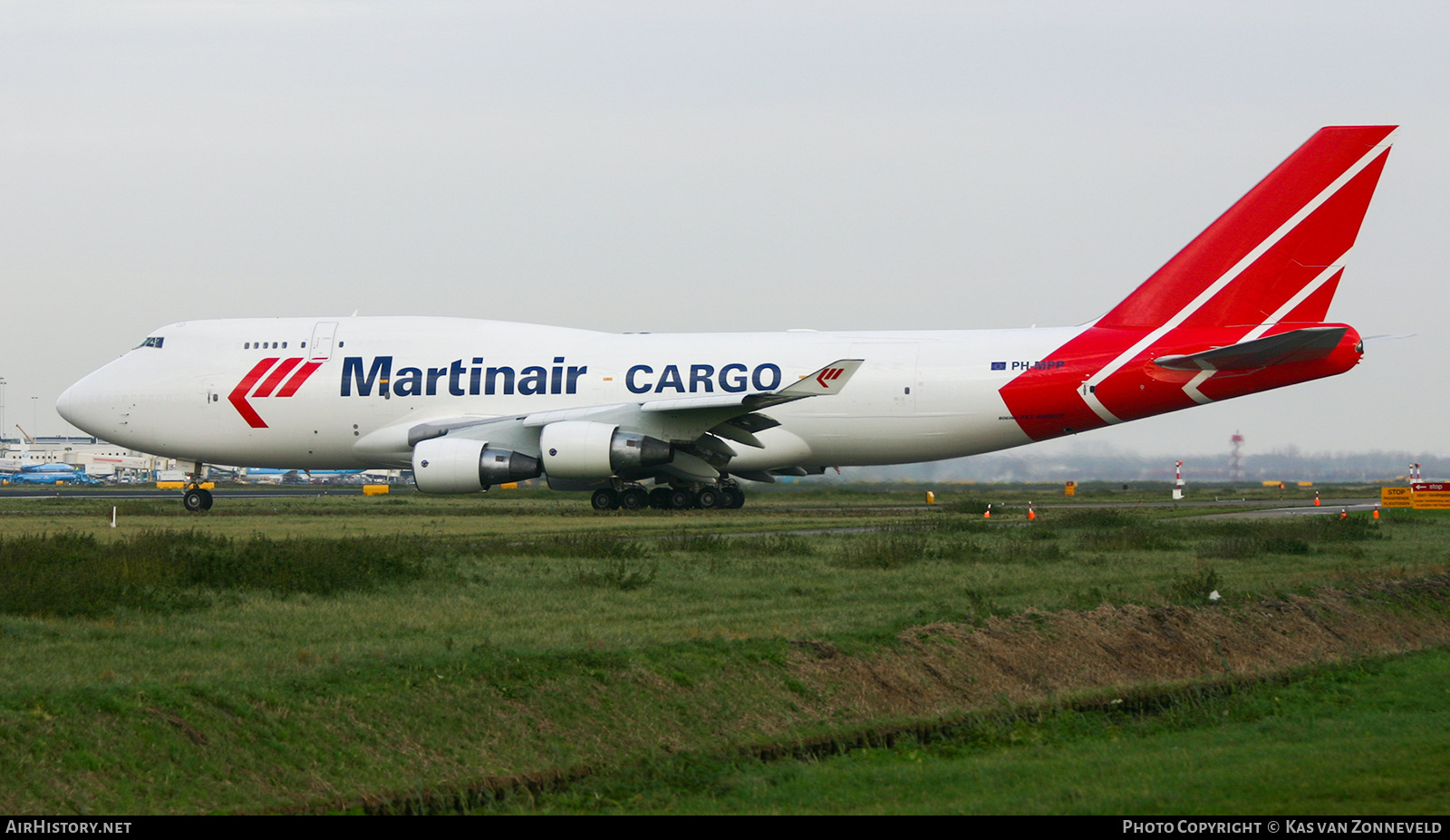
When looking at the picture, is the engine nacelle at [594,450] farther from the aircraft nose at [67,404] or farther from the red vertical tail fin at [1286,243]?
the aircraft nose at [67,404]

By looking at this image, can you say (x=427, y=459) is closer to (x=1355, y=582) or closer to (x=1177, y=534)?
(x=1177, y=534)

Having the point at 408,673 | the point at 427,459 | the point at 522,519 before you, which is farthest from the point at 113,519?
the point at 408,673

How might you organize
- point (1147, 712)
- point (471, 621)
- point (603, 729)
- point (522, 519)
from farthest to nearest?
1. point (522, 519)
2. point (471, 621)
3. point (1147, 712)
4. point (603, 729)

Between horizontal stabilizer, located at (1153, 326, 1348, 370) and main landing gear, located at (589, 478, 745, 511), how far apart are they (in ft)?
32.0

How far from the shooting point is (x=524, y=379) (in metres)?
28.4

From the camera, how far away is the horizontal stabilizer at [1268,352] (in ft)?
79.0

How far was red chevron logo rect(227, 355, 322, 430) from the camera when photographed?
96.2 ft

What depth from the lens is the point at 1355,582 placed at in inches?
566

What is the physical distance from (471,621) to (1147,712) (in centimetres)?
553

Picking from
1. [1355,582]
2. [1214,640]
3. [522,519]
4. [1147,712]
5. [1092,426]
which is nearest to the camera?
[1147,712]

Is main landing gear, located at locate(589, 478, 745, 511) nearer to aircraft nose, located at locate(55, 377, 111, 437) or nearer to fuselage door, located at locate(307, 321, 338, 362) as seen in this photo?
fuselage door, located at locate(307, 321, 338, 362)

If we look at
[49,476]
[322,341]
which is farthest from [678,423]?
[49,476]

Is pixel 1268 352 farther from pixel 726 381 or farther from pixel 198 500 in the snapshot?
pixel 198 500

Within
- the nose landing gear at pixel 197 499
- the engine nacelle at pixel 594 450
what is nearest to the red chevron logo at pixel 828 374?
the engine nacelle at pixel 594 450
